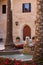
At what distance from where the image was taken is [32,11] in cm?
3325

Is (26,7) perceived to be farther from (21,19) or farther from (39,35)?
(39,35)

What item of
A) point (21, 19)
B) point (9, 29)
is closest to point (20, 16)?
point (21, 19)

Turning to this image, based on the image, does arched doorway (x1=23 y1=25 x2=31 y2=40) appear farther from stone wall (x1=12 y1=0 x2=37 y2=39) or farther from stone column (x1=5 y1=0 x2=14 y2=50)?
stone column (x1=5 y1=0 x2=14 y2=50)

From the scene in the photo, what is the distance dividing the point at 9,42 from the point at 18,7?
12.6m

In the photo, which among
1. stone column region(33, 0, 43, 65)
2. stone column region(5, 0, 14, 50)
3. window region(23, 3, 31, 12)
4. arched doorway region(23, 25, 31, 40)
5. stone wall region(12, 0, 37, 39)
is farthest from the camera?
arched doorway region(23, 25, 31, 40)

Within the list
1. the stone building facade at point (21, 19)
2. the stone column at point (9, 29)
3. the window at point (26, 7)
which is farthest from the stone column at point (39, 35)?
the window at point (26, 7)

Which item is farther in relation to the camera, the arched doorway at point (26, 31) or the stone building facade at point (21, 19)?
the arched doorway at point (26, 31)

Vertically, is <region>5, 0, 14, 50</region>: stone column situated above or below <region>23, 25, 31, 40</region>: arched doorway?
above

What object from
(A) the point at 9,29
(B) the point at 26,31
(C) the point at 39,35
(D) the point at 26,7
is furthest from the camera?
(B) the point at 26,31

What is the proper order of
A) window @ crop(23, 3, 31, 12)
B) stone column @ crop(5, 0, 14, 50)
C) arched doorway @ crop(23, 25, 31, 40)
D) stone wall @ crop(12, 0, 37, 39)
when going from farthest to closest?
arched doorway @ crop(23, 25, 31, 40) → window @ crop(23, 3, 31, 12) → stone wall @ crop(12, 0, 37, 39) → stone column @ crop(5, 0, 14, 50)

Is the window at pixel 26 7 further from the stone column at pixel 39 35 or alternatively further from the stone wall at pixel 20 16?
the stone column at pixel 39 35

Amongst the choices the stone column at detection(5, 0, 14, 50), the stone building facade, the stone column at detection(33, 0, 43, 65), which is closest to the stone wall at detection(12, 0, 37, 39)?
the stone building facade

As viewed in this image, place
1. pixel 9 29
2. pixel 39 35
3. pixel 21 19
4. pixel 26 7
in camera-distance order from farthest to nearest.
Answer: pixel 26 7, pixel 21 19, pixel 9 29, pixel 39 35

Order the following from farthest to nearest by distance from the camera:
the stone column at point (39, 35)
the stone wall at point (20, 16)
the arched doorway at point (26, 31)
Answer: the arched doorway at point (26, 31) < the stone wall at point (20, 16) < the stone column at point (39, 35)
